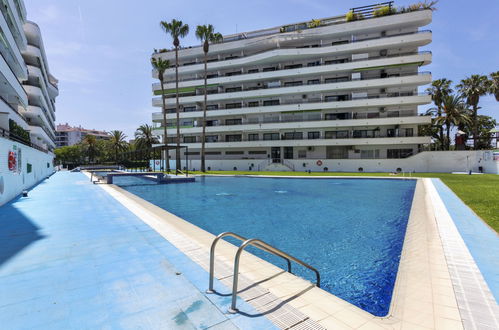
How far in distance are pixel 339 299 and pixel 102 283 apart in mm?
3730

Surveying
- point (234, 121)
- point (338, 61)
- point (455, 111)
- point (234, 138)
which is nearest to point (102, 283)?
point (234, 138)

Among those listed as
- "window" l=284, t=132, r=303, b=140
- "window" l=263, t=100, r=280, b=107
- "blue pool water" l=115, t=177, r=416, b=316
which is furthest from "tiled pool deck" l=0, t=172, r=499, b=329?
"window" l=263, t=100, r=280, b=107

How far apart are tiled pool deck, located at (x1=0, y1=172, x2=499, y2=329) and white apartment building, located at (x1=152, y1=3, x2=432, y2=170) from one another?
115ft

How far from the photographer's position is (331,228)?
8.93 metres

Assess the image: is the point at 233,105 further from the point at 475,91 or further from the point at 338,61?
the point at 475,91

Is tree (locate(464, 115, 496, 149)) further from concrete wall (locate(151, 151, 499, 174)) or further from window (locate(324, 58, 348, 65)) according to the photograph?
window (locate(324, 58, 348, 65))

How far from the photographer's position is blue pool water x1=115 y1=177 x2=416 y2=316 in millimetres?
5195

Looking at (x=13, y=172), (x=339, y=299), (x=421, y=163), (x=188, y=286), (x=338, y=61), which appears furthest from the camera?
(x=338, y=61)

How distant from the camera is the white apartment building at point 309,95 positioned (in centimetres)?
3753

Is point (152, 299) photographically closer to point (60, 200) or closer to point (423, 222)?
point (423, 222)

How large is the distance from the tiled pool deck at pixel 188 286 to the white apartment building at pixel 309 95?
3505 centimetres

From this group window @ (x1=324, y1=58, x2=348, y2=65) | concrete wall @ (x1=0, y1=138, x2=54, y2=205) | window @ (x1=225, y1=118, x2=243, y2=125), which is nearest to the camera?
concrete wall @ (x1=0, y1=138, x2=54, y2=205)

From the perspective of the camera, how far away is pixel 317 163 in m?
39.5

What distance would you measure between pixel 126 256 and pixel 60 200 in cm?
1013
